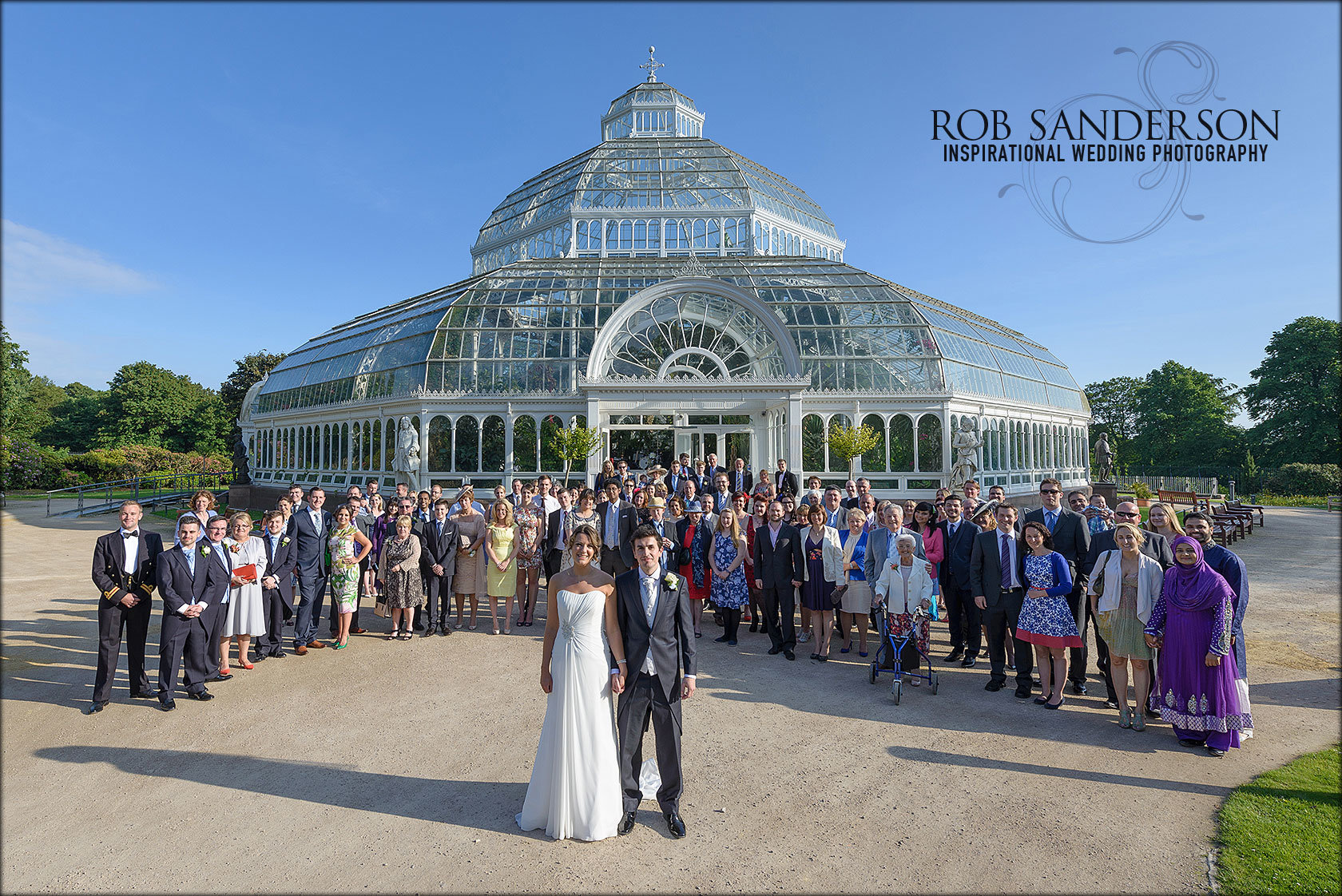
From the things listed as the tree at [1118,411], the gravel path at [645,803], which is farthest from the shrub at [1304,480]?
the gravel path at [645,803]

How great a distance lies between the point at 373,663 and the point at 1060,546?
9211 millimetres

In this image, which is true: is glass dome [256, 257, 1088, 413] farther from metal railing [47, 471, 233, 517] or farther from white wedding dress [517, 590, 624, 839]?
white wedding dress [517, 590, 624, 839]

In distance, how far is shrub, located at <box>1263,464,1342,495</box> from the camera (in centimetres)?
3491

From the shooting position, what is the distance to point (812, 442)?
2105cm

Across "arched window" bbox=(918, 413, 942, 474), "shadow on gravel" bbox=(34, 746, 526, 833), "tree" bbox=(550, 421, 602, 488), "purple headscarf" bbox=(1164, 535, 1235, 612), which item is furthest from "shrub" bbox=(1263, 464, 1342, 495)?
"shadow on gravel" bbox=(34, 746, 526, 833)

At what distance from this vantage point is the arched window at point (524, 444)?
20781 millimetres

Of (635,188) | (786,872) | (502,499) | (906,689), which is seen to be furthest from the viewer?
(635,188)

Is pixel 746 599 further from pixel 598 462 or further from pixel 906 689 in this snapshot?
pixel 598 462

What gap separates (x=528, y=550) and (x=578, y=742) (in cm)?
595

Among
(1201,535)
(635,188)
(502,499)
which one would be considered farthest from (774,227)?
(1201,535)

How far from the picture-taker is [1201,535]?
19.9ft

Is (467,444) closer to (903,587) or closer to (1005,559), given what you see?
(903,587)

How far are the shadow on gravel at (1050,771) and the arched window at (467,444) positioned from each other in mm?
17899

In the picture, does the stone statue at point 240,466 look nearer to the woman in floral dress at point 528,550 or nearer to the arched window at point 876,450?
the woman in floral dress at point 528,550
